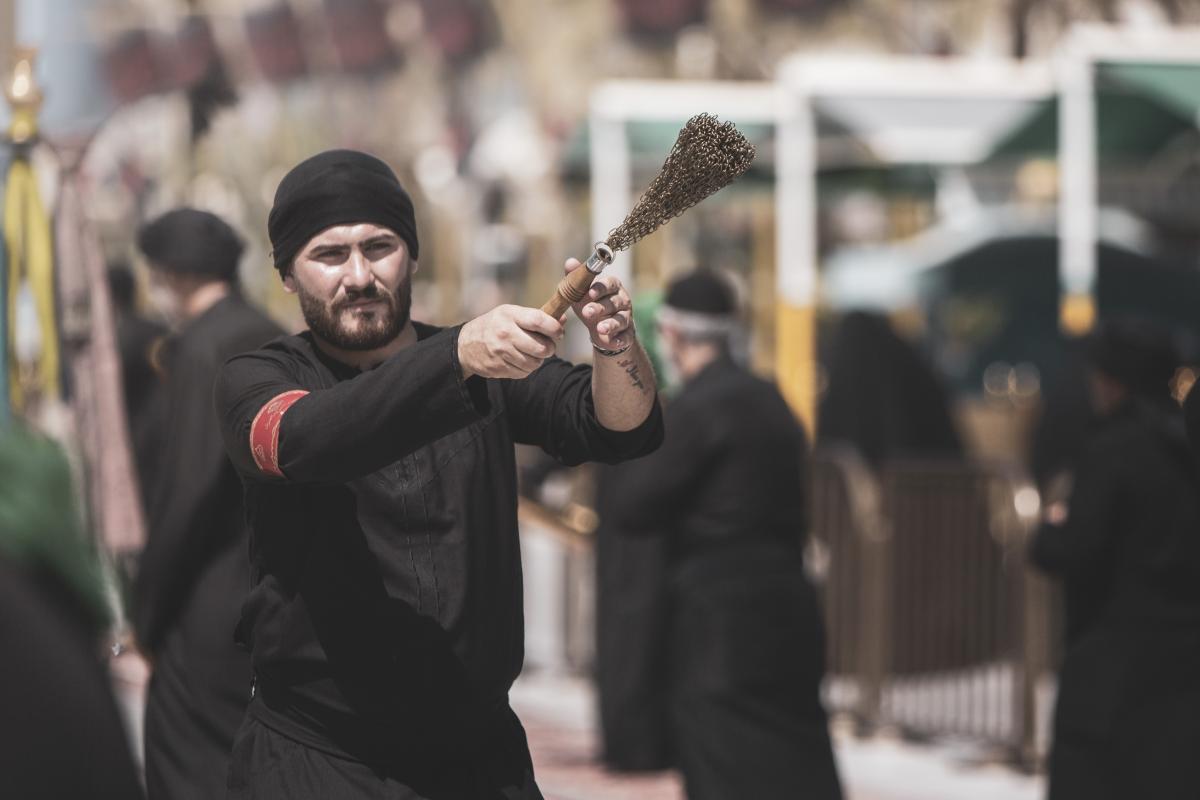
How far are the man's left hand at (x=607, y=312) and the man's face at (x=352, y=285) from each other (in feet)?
1.33

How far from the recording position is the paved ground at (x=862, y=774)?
905 cm

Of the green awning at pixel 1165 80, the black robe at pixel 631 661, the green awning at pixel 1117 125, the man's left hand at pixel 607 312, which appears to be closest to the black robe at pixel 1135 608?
the black robe at pixel 631 661

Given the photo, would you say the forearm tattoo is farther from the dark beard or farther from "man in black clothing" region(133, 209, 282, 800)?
"man in black clothing" region(133, 209, 282, 800)

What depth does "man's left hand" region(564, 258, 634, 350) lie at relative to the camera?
3.61 m

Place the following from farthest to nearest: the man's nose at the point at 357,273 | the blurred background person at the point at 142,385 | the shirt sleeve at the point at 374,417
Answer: the blurred background person at the point at 142,385
the man's nose at the point at 357,273
the shirt sleeve at the point at 374,417

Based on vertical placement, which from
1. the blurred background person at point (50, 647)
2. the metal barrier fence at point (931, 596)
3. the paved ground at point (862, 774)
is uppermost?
the blurred background person at point (50, 647)

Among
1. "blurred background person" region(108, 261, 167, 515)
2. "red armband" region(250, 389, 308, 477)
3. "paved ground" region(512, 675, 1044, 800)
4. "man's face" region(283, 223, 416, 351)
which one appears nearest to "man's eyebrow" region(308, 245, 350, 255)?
"man's face" region(283, 223, 416, 351)

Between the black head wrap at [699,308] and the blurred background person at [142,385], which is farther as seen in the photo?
the blurred background person at [142,385]

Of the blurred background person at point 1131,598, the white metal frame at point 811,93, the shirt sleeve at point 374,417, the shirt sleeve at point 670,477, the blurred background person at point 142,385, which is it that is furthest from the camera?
the white metal frame at point 811,93

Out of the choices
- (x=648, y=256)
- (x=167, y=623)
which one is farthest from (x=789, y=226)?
(x=648, y=256)

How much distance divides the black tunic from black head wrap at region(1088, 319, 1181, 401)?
2.79 m

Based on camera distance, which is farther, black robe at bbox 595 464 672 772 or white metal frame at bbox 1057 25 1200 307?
white metal frame at bbox 1057 25 1200 307

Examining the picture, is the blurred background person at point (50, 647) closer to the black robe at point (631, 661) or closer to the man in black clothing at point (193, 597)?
the man in black clothing at point (193, 597)

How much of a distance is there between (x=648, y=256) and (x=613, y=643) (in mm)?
24380
